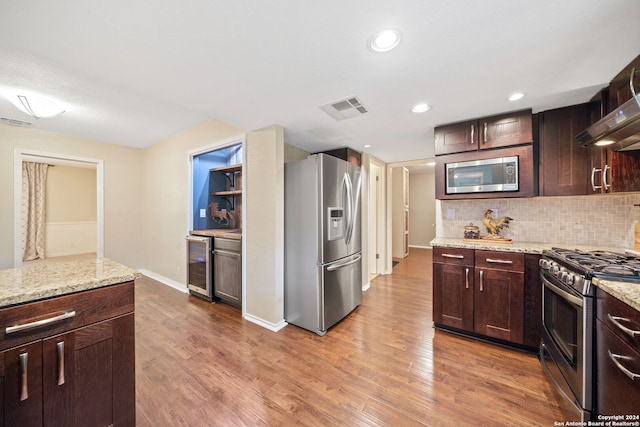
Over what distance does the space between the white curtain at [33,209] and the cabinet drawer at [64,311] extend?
725cm

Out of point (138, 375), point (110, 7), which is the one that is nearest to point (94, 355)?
point (138, 375)

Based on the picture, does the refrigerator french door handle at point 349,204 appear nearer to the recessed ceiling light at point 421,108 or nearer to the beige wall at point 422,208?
the recessed ceiling light at point 421,108

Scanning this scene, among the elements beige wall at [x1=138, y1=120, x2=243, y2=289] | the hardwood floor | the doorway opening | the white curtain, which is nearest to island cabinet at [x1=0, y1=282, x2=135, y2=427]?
the hardwood floor


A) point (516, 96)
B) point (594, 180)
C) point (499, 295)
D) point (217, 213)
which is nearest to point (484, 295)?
point (499, 295)

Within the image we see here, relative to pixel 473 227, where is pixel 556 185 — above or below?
above

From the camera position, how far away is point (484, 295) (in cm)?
225

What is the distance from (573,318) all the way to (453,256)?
3.20 ft

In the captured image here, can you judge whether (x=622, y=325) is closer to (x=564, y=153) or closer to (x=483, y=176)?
(x=483, y=176)

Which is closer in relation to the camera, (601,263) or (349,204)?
(601,263)

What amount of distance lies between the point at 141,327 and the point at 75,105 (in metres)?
2.66

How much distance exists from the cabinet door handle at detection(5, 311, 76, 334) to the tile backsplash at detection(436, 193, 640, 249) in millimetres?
3410

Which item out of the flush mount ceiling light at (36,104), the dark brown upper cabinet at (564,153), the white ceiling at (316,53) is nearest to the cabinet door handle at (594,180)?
the dark brown upper cabinet at (564,153)

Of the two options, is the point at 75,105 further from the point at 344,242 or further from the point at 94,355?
the point at 344,242

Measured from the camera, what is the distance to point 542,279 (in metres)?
1.95
